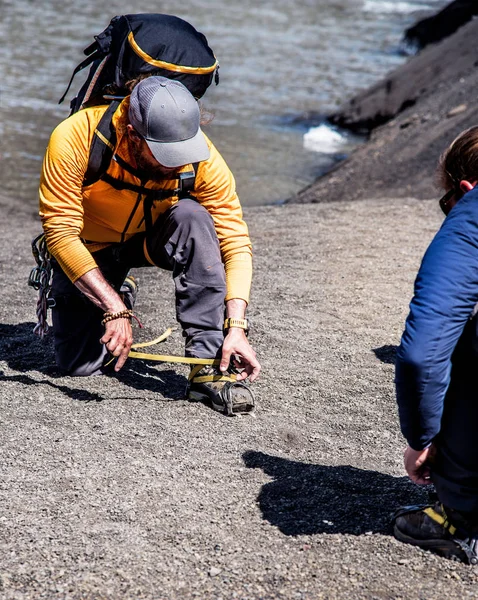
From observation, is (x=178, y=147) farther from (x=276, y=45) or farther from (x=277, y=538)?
(x=276, y=45)

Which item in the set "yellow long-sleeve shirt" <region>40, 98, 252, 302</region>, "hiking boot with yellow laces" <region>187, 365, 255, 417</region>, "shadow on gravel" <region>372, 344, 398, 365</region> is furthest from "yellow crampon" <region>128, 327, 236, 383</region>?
"shadow on gravel" <region>372, 344, 398, 365</region>

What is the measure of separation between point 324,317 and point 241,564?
2.66 meters

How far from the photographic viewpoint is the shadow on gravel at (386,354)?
15.3ft

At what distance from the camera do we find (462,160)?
2.60m

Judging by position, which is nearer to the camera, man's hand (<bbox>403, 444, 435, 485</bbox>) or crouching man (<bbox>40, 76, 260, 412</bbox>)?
man's hand (<bbox>403, 444, 435, 485</bbox>)

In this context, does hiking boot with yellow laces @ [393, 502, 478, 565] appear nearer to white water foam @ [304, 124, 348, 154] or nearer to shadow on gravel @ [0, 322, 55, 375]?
shadow on gravel @ [0, 322, 55, 375]

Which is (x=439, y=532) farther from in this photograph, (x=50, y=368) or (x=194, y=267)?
(x=50, y=368)

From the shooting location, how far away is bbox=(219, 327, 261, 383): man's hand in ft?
12.0

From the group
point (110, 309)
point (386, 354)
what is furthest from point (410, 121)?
point (110, 309)

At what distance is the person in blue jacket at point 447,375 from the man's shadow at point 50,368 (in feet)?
5.25

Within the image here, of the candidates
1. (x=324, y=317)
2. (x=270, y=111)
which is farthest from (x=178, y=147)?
(x=270, y=111)

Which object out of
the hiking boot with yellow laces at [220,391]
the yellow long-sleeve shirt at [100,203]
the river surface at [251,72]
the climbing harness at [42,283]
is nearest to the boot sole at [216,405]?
the hiking boot with yellow laces at [220,391]

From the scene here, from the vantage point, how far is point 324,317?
17.4 ft

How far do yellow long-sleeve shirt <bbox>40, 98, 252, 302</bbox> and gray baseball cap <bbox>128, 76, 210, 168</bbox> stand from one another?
182mm
